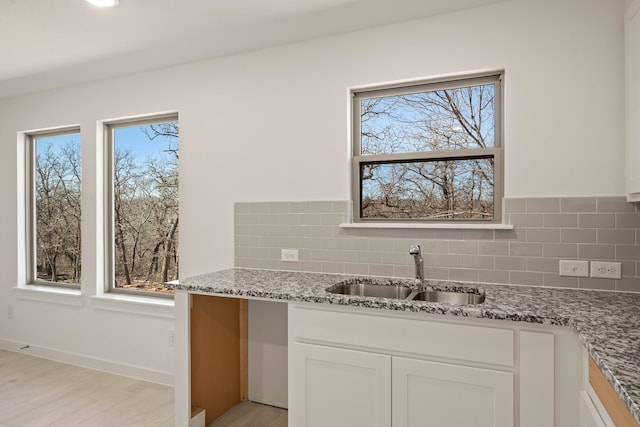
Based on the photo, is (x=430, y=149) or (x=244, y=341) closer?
(x=430, y=149)

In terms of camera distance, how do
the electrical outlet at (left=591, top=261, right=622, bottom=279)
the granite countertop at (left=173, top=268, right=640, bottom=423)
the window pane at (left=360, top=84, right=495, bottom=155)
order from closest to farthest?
1. the granite countertop at (left=173, top=268, right=640, bottom=423)
2. the electrical outlet at (left=591, top=261, right=622, bottom=279)
3. the window pane at (left=360, top=84, right=495, bottom=155)

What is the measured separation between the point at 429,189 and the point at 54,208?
11.5ft

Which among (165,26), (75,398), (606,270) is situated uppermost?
(165,26)

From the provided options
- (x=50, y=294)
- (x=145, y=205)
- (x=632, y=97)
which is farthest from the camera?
(x=50, y=294)

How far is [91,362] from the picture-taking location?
3.48 meters

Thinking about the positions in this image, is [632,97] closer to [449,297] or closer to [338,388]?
[449,297]

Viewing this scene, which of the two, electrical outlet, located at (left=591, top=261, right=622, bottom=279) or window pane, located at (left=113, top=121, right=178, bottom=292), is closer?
electrical outlet, located at (left=591, top=261, right=622, bottom=279)

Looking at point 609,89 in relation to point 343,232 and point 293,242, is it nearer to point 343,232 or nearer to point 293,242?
point 343,232

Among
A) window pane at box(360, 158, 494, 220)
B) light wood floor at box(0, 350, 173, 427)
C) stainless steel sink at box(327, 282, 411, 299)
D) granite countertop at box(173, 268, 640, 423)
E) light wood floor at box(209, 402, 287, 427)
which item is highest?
window pane at box(360, 158, 494, 220)

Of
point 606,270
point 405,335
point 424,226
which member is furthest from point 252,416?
point 606,270

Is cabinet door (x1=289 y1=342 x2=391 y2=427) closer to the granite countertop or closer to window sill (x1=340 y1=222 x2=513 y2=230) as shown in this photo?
the granite countertop

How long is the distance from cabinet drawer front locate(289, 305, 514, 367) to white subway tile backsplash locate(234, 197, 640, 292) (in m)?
0.63

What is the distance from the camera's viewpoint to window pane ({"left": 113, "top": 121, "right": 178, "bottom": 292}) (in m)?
3.33

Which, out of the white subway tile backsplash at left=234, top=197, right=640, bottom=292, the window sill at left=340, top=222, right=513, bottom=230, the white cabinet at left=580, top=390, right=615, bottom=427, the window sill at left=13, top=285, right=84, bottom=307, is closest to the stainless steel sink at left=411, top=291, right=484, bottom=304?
the white subway tile backsplash at left=234, top=197, right=640, bottom=292
